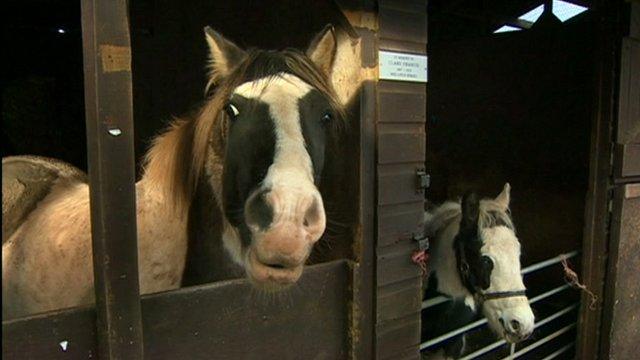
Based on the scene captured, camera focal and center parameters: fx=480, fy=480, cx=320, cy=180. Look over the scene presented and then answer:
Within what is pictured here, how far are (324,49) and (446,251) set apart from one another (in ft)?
5.75

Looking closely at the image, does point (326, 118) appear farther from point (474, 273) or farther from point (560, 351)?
point (560, 351)

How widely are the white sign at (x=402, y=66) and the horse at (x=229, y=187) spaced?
0.40ft

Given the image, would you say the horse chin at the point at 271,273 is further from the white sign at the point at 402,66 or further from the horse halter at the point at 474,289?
the horse halter at the point at 474,289

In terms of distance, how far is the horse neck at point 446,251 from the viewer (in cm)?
290

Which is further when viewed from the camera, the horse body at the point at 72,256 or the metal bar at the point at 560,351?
the metal bar at the point at 560,351

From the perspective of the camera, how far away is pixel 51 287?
1.79 metres

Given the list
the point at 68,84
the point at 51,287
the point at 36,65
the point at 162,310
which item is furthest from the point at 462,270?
the point at 36,65

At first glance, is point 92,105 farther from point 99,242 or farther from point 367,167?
point 367,167

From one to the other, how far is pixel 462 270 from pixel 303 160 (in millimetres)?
1825

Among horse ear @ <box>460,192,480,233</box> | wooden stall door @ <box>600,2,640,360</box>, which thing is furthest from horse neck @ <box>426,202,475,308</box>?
wooden stall door @ <box>600,2,640,360</box>

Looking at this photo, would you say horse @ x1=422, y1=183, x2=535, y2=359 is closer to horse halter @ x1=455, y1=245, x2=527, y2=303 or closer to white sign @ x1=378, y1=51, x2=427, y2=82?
horse halter @ x1=455, y1=245, x2=527, y2=303

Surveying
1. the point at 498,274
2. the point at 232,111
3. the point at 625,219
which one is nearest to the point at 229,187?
the point at 232,111

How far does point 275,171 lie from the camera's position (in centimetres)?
→ 131

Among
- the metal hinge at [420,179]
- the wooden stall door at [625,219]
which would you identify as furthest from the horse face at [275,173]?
the wooden stall door at [625,219]
